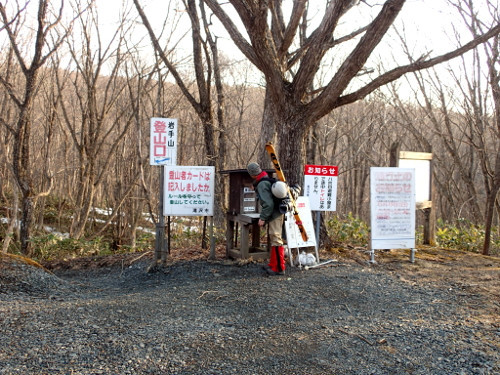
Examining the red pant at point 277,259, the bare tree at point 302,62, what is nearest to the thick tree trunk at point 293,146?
the bare tree at point 302,62

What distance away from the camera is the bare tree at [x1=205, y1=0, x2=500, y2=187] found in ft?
21.7

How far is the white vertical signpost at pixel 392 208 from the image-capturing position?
702cm

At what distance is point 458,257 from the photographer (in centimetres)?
790

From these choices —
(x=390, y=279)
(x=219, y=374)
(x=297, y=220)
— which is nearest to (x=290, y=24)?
(x=297, y=220)

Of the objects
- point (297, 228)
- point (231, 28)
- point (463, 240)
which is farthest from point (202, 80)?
point (463, 240)

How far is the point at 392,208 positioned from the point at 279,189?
245 cm

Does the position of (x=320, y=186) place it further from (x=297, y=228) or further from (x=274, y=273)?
(x=274, y=273)

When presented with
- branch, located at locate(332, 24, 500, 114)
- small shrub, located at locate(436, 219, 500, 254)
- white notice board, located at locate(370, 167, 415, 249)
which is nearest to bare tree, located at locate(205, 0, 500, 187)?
branch, located at locate(332, 24, 500, 114)

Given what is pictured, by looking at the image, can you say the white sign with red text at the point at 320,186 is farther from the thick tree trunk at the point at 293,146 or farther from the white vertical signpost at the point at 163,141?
the white vertical signpost at the point at 163,141

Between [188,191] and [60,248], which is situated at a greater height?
[188,191]

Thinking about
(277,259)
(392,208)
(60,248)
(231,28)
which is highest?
(231,28)

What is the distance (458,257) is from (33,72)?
9.87 meters

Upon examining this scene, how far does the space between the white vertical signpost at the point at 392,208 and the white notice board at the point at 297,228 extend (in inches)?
43.8

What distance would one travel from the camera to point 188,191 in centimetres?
678
